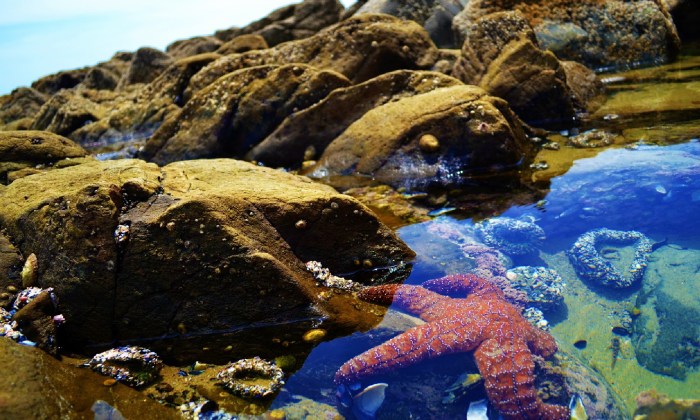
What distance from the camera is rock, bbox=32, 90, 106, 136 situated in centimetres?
1538

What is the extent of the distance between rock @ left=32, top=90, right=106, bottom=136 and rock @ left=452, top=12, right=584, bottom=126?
38.4 feet

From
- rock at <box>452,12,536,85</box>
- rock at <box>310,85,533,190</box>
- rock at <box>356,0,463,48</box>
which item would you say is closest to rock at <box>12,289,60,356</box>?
rock at <box>310,85,533,190</box>

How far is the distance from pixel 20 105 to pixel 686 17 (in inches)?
977

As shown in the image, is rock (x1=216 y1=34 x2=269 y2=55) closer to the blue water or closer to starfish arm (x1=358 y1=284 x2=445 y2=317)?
the blue water

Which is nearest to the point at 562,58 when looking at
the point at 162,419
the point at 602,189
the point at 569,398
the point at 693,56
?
the point at 693,56

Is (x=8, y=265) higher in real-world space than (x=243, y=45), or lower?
lower

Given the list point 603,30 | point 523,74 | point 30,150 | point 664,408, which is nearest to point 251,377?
point 664,408

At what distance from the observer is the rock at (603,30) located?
13.4m

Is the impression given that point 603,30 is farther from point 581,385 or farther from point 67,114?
point 67,114

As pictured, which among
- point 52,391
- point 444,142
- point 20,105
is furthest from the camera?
point 20,105

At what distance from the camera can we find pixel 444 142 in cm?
793

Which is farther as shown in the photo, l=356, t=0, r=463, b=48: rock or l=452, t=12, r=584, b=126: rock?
l=356, t=0, r=463, b=48: rock

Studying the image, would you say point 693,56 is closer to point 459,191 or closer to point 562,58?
point 562,58

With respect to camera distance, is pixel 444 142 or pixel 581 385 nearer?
pixel 581 385
